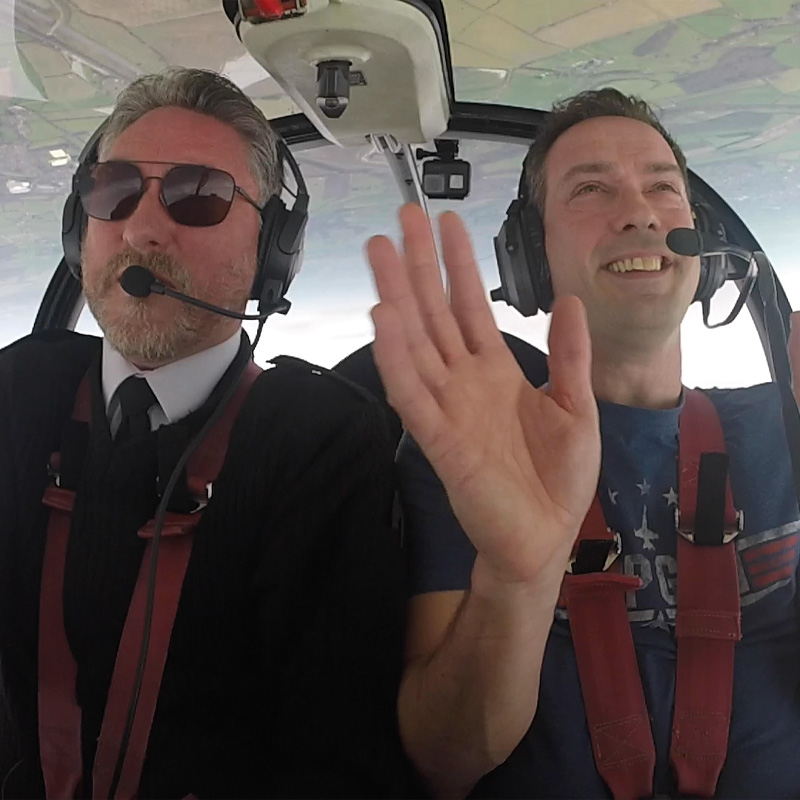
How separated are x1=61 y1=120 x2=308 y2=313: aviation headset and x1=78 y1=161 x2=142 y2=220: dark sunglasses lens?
0.07 m

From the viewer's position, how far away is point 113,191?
3.68 feet

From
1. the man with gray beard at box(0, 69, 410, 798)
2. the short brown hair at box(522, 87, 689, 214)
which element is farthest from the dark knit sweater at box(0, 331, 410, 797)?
the short brown hair at box(522, 87, 689, 214)

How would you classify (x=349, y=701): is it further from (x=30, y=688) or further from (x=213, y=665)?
(x=30, y=688)

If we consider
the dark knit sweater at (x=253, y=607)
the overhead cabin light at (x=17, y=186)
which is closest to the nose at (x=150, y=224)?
the dark knit sweater at (x=253, y=607)

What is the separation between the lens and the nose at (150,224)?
1103 millimetres

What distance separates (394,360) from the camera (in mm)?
651

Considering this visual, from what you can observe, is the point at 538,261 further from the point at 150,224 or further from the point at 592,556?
the point at 150,224

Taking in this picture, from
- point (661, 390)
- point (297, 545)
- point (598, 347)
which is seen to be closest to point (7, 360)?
point (297, 545)

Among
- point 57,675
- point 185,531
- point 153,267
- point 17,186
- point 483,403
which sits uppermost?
point 17,186

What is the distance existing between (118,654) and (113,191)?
2.35ft

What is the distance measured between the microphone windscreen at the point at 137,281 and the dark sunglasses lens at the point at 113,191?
4.6 inches

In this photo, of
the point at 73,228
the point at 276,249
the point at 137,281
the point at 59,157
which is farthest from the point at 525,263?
the point at 59,157

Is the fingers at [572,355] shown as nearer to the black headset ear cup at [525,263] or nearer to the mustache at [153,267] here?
the black headset ear cup at [525,263]

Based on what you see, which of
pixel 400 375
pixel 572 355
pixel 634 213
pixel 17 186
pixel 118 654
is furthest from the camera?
pixel 17 186
